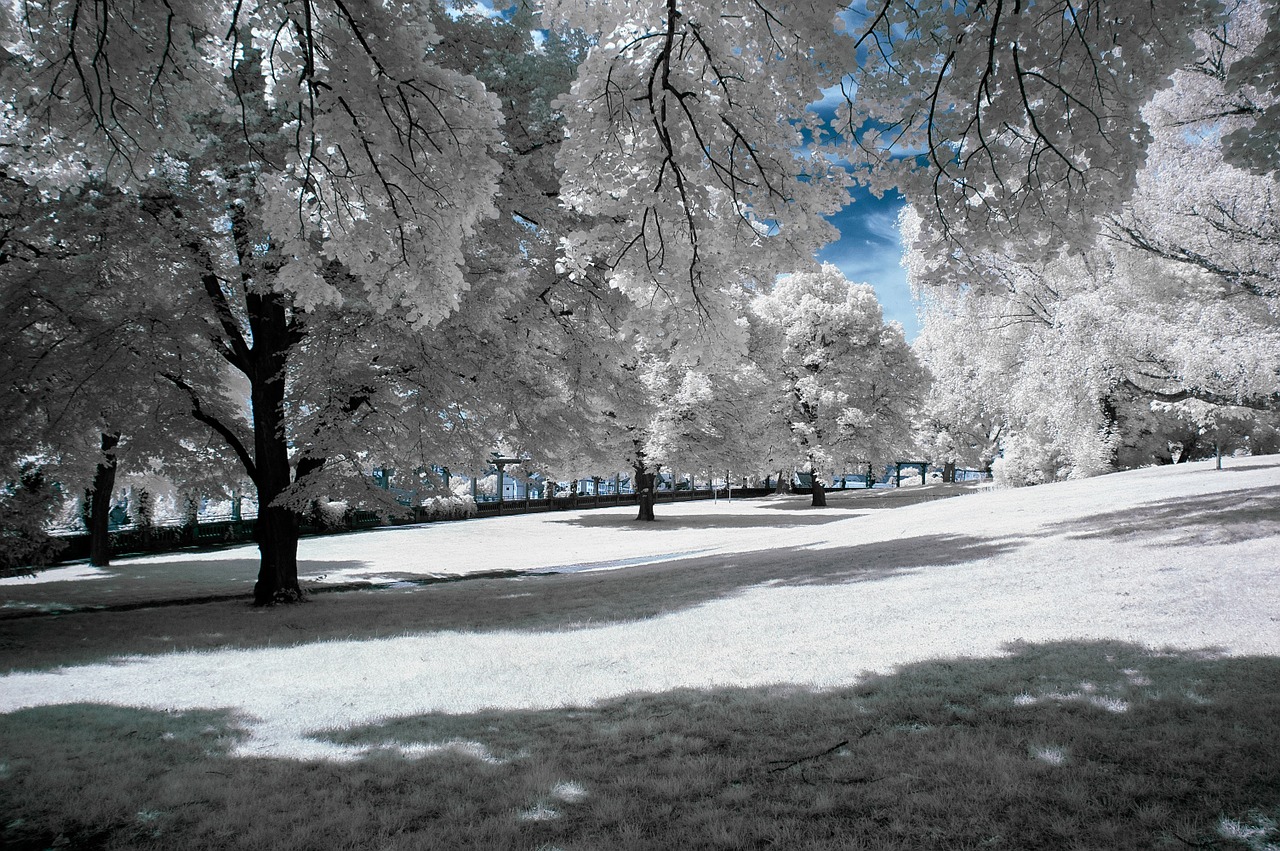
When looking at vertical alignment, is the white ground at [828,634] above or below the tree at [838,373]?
below

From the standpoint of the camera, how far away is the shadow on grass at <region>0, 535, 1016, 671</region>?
35.0 feet

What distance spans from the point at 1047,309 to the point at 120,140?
19331 mm

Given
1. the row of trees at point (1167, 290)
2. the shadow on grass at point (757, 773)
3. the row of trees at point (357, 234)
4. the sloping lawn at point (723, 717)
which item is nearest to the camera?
the shadow on grass at point (757, 773)

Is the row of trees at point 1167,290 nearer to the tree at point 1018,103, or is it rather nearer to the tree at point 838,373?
the tree at point 1018,103

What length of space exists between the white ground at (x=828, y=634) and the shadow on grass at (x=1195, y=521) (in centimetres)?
5

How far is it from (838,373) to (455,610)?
101 feet

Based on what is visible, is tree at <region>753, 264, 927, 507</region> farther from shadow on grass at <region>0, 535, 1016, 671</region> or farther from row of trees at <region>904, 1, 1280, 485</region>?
shadow on grass at <region>0, 535, 1016, 671</region>

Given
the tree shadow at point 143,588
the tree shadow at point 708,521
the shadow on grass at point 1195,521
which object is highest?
the shadow on grass at point 1195,521

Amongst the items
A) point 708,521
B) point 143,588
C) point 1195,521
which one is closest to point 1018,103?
point 1195,521

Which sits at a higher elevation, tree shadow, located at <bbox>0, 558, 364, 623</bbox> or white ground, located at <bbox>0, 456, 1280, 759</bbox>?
white ground, located at <bbox>0, 456, 1280, 759</bbox>

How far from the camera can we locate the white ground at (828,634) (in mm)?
6238

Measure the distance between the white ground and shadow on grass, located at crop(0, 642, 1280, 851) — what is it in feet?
2.03

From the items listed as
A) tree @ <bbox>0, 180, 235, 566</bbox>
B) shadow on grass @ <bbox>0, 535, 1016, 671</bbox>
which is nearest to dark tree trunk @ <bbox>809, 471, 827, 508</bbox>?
shadow on grass @ <bbox>0, 535, 1016, 671</bbox>

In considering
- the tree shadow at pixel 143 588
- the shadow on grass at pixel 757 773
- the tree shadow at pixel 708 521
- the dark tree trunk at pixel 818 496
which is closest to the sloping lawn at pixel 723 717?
the shadow on grass at pixel 757 773
